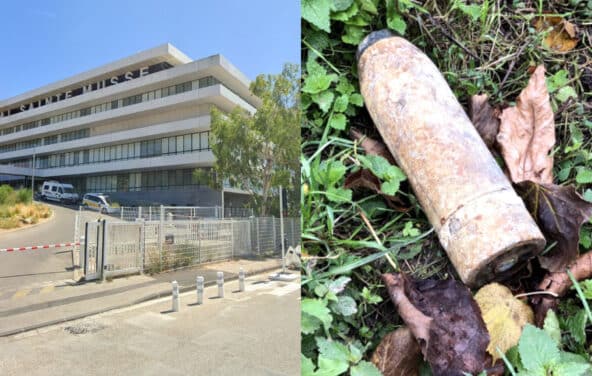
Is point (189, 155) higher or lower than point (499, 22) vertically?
lower

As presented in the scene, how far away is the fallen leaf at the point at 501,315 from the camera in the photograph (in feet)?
3.13

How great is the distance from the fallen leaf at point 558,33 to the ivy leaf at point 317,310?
1145 millimetres

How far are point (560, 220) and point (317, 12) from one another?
2.64ft

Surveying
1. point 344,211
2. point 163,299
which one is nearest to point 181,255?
point 163,299

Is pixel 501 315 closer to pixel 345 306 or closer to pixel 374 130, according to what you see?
pixel 345 306

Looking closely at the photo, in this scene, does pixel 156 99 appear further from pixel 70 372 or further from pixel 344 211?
pixel 344 211

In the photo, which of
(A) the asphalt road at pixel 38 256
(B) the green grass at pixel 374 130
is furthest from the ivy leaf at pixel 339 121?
(A) the asphalt road at pixel 38 256

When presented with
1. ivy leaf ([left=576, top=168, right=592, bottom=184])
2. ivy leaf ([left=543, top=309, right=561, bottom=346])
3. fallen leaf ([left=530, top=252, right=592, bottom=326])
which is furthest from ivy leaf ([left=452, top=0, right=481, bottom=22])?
ivy leaf ([left=543, top=309, right=561, bottom=346])

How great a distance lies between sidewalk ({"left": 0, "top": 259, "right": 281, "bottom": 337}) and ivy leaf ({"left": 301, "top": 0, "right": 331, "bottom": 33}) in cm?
62

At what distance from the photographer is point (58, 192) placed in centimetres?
68

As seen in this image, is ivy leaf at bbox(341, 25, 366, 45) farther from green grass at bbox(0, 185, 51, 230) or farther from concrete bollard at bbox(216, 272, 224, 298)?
green grass at bbox(0, 185, 51, 230)

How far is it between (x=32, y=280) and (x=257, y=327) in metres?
0.40

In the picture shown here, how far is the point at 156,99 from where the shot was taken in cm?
69

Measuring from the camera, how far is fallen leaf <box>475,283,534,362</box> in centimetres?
96
